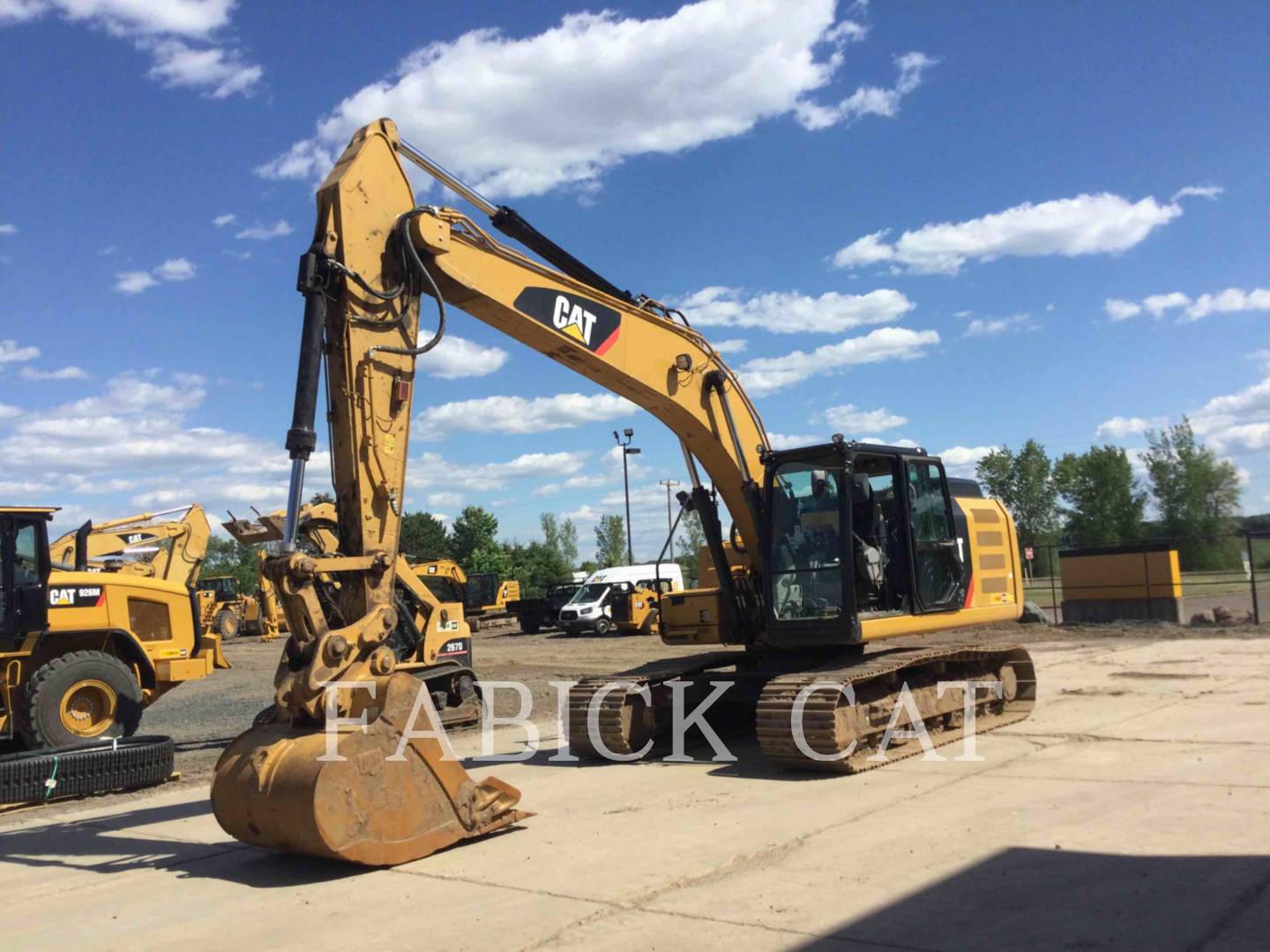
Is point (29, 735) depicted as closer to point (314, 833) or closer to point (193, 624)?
point (193, 624)

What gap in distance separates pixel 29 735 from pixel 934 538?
30.4 feet

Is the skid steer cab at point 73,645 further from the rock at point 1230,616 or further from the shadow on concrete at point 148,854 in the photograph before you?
the rock at point 1230,616

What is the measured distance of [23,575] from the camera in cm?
1145

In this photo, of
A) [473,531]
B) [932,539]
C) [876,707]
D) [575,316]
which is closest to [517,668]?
[932,539]

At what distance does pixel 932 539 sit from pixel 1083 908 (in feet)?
17.6

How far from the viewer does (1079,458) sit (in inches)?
3344

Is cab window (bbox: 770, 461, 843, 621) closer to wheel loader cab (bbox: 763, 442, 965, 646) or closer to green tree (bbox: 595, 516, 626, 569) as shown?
wheel loader cab (bbox: 763, 442, 965, 646)

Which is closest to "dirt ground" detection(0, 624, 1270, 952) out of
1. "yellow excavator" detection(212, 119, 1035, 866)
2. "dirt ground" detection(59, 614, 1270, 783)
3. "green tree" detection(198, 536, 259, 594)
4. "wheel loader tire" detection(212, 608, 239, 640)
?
"yellow excavator" detection(212, 119, 1035, 866)

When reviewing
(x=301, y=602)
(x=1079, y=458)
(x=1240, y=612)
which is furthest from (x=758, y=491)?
(x=1079, y=458)

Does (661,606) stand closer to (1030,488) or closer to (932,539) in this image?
(932,539)

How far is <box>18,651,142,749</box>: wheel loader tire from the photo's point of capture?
11.1 metres

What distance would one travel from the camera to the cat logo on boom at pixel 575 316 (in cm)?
845

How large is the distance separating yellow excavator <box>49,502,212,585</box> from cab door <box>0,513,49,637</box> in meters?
7.23

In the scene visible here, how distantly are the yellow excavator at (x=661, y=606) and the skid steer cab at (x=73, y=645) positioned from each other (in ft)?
17.0
